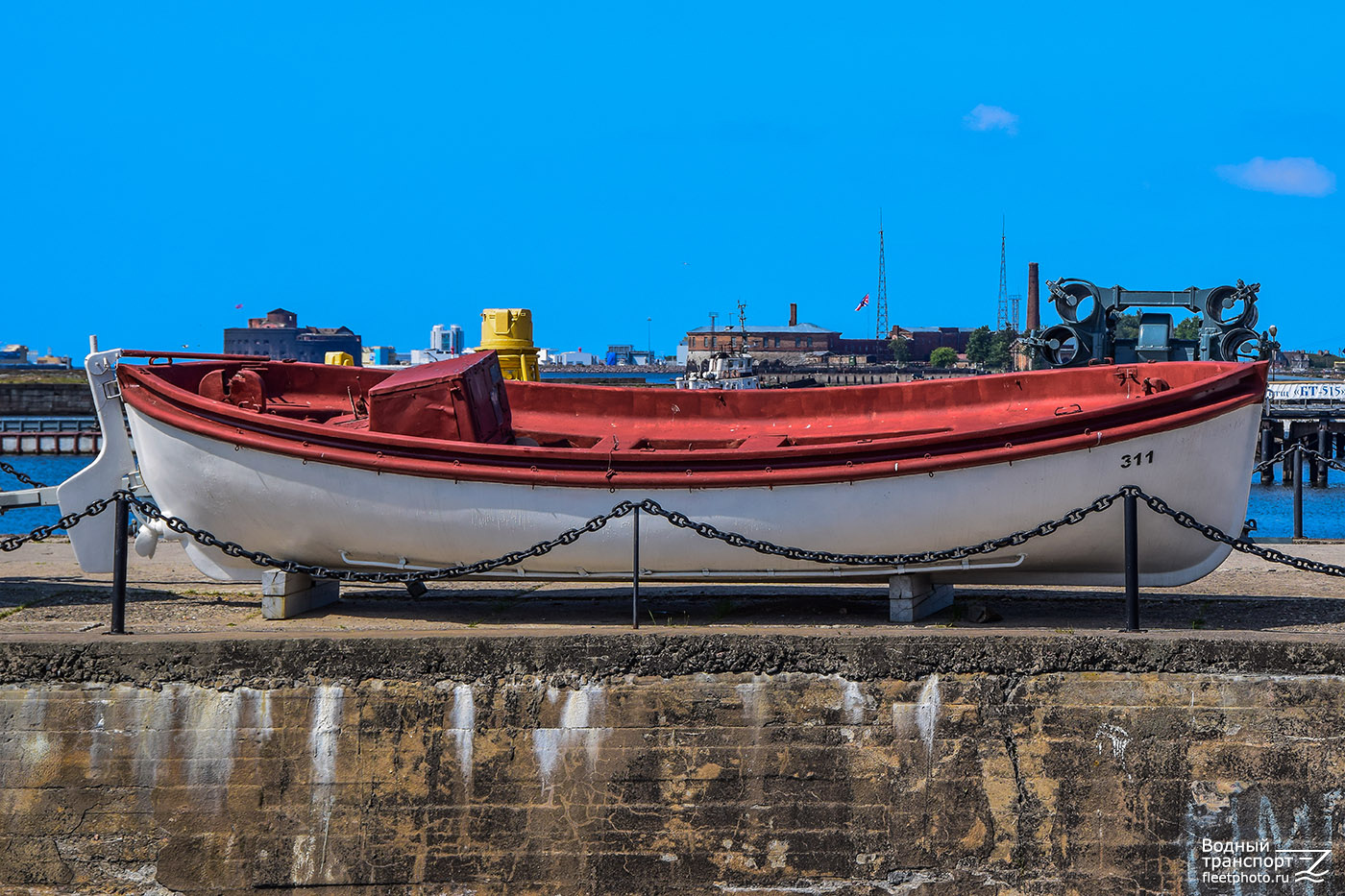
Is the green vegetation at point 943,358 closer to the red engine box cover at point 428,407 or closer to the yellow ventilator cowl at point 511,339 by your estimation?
the yellow ventilator cowl at point 511,339

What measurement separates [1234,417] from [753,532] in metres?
2.81

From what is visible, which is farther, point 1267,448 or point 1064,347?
point 1267,448

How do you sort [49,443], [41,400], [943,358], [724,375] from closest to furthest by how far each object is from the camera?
[49,443] → [724,375] → [41,400] → [943,358]

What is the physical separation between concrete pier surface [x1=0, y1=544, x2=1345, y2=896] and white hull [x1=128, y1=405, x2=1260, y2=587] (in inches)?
38.7

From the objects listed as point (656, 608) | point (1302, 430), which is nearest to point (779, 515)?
point (656, 608)

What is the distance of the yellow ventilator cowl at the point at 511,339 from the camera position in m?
15.6

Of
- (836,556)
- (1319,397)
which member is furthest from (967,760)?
(1319,397)

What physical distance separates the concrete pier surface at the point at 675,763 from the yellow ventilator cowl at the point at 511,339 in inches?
372

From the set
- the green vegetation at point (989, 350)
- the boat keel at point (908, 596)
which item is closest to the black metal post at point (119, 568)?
the boat keel at point (908, 596)

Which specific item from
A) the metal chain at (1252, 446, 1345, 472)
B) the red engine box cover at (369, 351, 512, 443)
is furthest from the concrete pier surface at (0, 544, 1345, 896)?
the metal chain at (1252, 446, 1345, 472)

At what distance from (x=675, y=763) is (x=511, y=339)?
34.0 feet

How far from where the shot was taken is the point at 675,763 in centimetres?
602

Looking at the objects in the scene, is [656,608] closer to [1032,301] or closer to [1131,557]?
[1131,557]

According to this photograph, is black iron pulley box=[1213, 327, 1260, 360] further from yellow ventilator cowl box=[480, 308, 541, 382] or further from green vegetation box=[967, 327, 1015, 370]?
green vegetation box=[967, 327, 1015, 370]
